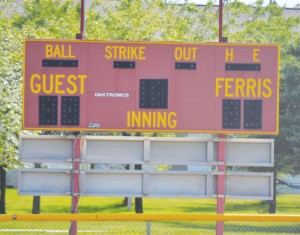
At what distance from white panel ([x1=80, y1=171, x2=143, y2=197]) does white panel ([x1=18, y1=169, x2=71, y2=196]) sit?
286 mm

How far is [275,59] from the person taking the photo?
42.3 feet

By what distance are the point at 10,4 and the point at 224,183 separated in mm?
19038

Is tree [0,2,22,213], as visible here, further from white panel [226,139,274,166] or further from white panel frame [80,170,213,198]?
white panel [226,139,274,166]

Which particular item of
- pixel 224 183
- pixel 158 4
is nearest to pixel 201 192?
pixel 224 183

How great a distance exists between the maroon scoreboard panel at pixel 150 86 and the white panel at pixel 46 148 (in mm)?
272

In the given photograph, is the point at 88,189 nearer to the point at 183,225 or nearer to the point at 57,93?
the point at 57,93

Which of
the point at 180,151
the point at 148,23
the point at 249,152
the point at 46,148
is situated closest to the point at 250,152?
the point at 249,152

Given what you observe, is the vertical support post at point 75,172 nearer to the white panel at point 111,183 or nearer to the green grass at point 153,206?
the white panel at point 111,183

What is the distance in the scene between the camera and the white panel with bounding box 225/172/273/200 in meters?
12.9

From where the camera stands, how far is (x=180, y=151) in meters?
12.8

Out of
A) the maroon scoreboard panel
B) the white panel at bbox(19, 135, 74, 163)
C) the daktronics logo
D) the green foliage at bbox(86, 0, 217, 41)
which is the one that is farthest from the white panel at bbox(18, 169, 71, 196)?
the green foliage at bbox(86, 0, 217, 41)

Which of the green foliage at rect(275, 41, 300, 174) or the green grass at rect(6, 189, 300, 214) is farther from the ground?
the green foliage at rect(275, 41, 300, 174)

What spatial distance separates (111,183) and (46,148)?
115 cm

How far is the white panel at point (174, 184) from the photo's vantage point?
12758 millimetres
